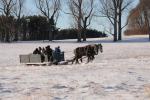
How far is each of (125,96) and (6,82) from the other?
156 inches

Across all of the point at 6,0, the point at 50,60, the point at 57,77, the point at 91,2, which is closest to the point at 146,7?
the point at 91,2

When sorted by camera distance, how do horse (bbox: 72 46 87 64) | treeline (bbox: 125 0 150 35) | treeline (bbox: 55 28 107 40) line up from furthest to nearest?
treeline (bbox: 55 28 107 40) < treeline (bbox: 125 0 150 35) < horse (bbox: 72 46 87 64)

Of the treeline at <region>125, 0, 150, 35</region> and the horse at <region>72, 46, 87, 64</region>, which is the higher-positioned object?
the treeline at <region>125, 0, 150, 35</region>

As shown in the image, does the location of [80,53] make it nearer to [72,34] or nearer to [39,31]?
[72,34]

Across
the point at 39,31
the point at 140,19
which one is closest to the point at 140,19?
the point at 140,19

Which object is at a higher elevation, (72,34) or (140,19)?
(140,19)

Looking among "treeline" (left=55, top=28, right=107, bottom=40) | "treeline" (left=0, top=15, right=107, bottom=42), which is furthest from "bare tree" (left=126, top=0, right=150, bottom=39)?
"treeline" (left=0, top=15, right=107, bottom=42)

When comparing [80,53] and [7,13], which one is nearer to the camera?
[80,53]

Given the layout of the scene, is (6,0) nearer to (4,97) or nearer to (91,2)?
(91,2)

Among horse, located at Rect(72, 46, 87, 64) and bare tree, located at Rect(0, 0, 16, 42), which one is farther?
bare tree, located at Rect(0, 0, 16, 42)

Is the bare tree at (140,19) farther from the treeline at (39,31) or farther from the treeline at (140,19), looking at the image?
the treeline at (39,31)

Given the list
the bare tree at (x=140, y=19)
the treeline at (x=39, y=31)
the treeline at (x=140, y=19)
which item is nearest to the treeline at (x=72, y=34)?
the treeline at (x=39, y=31)

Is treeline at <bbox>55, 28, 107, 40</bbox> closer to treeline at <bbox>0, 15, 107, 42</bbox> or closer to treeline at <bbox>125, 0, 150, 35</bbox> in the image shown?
treeline at <bbox>0, 15, 107, 42</bbox>

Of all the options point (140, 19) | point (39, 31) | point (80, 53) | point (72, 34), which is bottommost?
point (80, 53)
